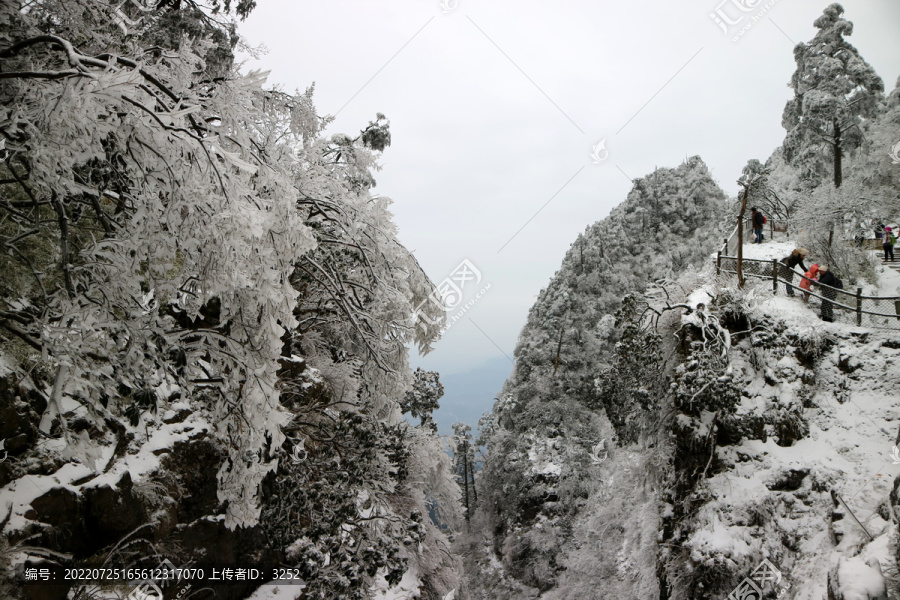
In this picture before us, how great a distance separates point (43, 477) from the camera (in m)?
4.61

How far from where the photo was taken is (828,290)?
10109 millimetres

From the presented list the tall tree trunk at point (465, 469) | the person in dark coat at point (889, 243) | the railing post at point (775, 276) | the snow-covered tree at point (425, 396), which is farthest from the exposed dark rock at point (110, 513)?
the tall tree trunk at point (465, 469)

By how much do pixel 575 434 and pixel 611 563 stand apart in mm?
7267

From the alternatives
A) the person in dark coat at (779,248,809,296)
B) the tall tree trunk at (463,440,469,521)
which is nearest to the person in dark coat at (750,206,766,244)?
the person in dark coat at (779,248,809,296)

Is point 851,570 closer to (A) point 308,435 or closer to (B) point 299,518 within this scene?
(B) point 299,518

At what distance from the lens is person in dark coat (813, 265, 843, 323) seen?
382 inches

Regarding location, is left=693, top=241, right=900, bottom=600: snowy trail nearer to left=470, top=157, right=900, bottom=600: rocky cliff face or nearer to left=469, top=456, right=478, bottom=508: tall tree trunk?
left=470, top=157, right=900, bottom=600: rocky cliff face

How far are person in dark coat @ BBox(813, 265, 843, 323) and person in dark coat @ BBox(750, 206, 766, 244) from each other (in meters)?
4.09

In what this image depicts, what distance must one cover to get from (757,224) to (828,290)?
18.8 feet

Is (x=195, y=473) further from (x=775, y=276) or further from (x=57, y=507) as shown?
(x=775, y=276)

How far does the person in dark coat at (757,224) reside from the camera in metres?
14.8

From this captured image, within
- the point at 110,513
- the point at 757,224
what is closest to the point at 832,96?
the point at 757,224

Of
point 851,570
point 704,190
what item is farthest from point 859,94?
point 851,570

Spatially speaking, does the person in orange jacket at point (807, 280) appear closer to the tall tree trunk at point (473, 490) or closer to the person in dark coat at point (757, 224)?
the person in dark coat at point (757, 224)
